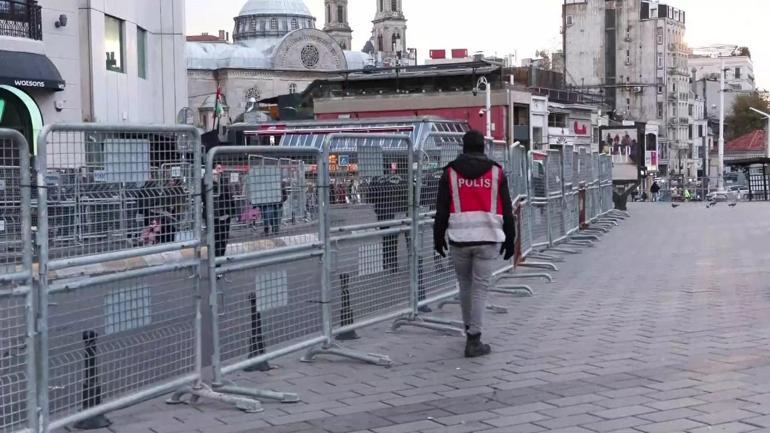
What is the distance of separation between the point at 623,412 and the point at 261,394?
2347 millimetres

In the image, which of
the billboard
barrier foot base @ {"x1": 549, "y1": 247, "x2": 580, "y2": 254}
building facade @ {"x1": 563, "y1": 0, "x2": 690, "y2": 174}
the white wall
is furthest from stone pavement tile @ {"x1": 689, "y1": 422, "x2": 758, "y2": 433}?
building facade @ {"x1": 563, "y1": 0, "x2": 690, "y2": 174}

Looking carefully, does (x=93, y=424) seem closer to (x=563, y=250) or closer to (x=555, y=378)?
(x=555, y=378)

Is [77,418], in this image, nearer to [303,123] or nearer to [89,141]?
[89,141]

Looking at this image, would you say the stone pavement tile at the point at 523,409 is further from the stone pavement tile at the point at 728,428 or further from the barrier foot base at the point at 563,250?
the barrier foot base at the point at 563,250

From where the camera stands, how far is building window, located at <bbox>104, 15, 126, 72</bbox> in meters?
26.8

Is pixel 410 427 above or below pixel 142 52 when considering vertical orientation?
below

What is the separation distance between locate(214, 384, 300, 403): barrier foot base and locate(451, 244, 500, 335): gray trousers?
1.98m

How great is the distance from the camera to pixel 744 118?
123250 millimetres

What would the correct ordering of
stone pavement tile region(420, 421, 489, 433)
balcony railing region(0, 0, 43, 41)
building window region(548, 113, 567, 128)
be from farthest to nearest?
building window region(548, 113, 567, 128)
balcony railing region(0, 0, 43, 41)
stone pavement tile region(420, 421, 489, 433)

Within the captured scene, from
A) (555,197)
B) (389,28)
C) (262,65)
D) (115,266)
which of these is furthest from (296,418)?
(389,28)

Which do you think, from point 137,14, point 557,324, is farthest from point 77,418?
point 137,14

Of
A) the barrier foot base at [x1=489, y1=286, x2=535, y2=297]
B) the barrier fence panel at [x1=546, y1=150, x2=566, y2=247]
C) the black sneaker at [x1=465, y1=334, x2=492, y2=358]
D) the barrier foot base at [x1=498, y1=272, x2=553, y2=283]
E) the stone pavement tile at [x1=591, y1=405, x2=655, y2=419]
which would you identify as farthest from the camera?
the barrier fence panel at [x1=546, y1=150, x2=566, y2=247]

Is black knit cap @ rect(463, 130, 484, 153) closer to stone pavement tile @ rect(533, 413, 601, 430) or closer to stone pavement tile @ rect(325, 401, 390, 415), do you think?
stone pavement tile @ rect(325, 401, 390, 415)

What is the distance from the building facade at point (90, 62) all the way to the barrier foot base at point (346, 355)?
14.2 m
